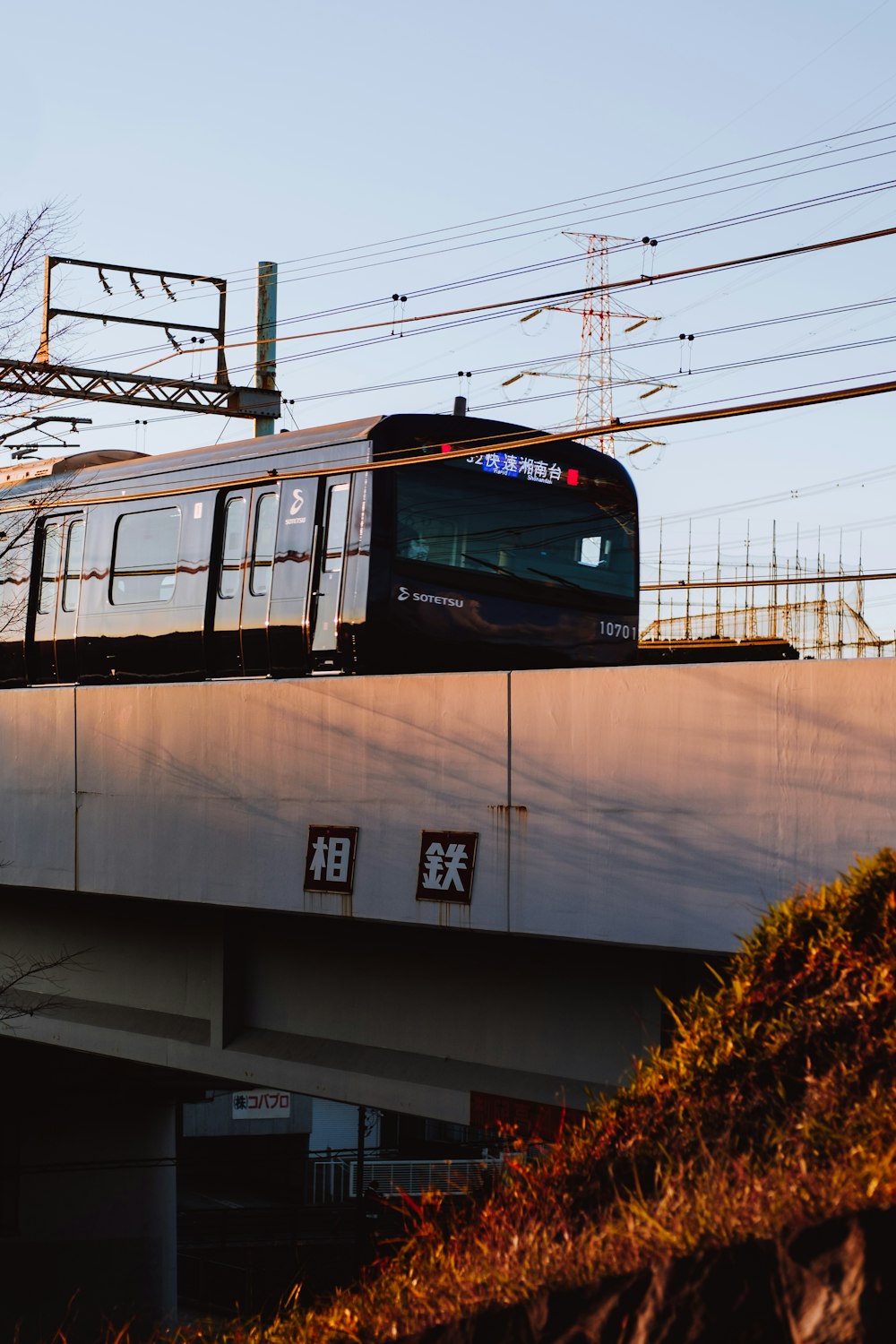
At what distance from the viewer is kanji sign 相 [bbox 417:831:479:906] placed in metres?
10.2

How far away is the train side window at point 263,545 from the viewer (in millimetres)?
14742

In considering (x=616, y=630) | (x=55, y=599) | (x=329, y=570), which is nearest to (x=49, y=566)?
(x=55, y=599)

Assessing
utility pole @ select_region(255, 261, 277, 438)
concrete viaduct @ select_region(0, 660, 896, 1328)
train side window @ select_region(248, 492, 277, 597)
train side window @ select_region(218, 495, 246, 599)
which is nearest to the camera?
concrete viaduct @ select_region(0, 660, 896, 1328)

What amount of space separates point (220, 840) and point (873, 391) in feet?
20.4

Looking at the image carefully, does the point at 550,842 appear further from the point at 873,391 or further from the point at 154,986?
the point at 154,986

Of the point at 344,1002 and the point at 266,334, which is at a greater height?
the point at 266,334

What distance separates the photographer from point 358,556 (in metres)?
13.9

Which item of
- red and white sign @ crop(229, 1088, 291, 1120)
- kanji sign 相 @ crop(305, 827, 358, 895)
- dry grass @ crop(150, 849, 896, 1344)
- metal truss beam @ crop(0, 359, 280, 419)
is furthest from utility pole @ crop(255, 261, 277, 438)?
red and white sign @ crop(229, 1088, 291, 1120)

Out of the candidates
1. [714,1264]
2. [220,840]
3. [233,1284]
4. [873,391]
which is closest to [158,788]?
[220,840]

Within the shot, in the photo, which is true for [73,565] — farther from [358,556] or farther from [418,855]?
[418,855]

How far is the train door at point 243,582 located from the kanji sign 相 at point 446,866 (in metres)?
4.56

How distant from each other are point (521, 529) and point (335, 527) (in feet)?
6.63

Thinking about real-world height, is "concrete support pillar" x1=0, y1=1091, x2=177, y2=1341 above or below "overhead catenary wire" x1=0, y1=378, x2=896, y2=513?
below

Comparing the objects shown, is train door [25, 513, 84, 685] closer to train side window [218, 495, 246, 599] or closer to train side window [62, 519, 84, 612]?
train side window [62, 519, 84, 612]
